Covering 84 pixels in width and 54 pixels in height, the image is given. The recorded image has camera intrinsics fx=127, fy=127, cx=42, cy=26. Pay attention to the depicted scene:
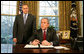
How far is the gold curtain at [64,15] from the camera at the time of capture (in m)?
5.93

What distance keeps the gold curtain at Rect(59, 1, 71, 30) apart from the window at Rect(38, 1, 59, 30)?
206mm

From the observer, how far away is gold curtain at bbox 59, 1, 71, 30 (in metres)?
5.93

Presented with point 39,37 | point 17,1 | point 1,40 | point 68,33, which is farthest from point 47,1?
point 39,37

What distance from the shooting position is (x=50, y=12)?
6102 millimetres

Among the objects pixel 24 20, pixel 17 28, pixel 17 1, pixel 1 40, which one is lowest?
pixel 1 40

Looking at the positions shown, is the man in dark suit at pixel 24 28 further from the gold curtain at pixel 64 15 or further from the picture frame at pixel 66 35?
the gold curtain at pixel 64 15

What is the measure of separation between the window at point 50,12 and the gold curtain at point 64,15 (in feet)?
0.68

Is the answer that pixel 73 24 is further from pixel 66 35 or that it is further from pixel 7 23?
pixel 7 23

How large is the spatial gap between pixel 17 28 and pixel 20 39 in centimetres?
31

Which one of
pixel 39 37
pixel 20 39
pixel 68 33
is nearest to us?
pixel 39 37

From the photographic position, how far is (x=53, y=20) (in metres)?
6.14

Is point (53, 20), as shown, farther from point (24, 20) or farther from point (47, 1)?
point (24, 20)

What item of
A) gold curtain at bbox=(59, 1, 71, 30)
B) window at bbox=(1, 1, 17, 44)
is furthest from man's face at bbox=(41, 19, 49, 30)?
window at bbox=(1, 1, 17, 44)

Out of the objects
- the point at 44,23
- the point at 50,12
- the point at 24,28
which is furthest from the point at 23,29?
the point at 50,12
